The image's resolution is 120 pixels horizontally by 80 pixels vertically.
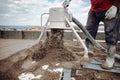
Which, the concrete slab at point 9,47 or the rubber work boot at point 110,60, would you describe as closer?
the rubber work boot at point 110,60

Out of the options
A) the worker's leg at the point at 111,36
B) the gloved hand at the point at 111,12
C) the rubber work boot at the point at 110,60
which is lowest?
the rubber work boot at the point at 110,60

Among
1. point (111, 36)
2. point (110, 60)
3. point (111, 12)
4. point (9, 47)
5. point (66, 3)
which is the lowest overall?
point (9, 47)

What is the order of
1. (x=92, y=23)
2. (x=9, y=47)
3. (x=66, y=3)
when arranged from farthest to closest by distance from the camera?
(x=9, y=47) → (x=92, y=23) → (x=66, y=3)

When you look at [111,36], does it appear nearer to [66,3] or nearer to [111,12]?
[111,12]

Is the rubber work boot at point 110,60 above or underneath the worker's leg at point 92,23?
underneath

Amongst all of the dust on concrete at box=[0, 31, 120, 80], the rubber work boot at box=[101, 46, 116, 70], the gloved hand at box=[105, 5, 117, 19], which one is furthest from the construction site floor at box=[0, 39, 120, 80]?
the gloved hand at box=[105, 5, 117, 19]

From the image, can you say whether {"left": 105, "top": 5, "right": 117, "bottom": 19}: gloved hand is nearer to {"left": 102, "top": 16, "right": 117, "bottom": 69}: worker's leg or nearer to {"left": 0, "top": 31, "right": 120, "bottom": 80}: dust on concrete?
{"left": 102, "top": 16, "right": 117, "bottom": 69}: worker's leg

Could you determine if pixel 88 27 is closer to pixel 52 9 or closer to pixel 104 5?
pixel 104 5

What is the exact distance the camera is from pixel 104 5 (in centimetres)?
294

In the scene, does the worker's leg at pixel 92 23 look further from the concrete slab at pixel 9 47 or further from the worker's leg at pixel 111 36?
the concrete slab at pixel 9 47

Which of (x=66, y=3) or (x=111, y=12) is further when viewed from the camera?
(x=66, y=3)

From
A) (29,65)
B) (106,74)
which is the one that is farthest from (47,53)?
(106,74)

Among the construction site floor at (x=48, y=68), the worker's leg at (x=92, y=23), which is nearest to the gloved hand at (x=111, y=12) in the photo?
the worker's leg at (x=92, y=23)

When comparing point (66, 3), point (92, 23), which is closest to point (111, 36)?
point (92, 23)
